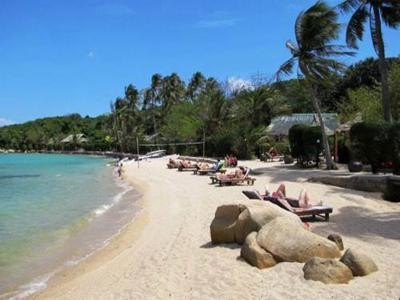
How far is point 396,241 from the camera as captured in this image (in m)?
9.62

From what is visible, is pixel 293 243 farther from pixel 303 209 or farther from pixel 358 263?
pixel 303 209

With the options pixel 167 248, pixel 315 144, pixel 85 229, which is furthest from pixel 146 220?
pixel 315 144

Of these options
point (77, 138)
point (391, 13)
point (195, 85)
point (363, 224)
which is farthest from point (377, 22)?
point (77, 138)

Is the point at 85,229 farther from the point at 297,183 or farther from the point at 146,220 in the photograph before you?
the point at 297,183

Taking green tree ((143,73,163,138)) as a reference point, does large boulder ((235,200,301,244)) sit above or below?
below

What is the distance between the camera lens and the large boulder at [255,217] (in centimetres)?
902

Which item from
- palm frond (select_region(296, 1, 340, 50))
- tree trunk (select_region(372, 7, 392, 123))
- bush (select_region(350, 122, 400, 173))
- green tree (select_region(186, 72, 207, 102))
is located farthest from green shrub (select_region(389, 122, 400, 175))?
green tree (select_region(186, 72, 207, 102))

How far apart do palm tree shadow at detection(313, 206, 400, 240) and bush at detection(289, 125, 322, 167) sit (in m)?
12.9

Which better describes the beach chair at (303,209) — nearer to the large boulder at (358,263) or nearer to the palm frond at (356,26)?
the large boulder at (358,263)

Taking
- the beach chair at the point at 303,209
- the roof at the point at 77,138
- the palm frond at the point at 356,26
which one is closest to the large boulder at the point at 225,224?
the beach chair at the point at 303,209

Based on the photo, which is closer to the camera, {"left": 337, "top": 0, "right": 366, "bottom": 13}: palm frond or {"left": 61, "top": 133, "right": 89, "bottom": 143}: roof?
{"left": 337, "top": 0, "right": 366, "bottom": 13}: palm frond

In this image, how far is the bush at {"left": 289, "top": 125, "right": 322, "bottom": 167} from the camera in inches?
1047

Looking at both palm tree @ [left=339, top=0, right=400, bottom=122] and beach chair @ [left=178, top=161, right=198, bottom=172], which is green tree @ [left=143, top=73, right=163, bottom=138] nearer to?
beach chair @ [left=178, top=161, right=198, bottom=172]

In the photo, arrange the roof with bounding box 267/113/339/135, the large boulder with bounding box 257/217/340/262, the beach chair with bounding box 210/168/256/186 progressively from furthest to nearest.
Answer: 1. the roof with bounding box 267/113/339/135
2. the beach chair with bounding box 210/168/256/186
3. the large boulder with bounding box 257/217/340/262
